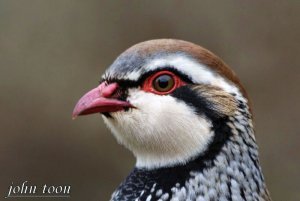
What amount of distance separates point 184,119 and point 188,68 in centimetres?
29

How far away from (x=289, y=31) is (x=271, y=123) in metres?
1.52

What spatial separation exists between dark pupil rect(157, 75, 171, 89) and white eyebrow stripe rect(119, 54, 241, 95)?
0.07 meters

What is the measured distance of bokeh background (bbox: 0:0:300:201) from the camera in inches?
433

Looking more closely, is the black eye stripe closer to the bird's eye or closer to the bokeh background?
the bird's eye

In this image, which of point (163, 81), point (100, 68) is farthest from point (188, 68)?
point (100, 68)

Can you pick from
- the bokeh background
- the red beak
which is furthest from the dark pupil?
the bokeh background

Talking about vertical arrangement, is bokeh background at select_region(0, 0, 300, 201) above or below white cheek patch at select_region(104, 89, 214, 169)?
above

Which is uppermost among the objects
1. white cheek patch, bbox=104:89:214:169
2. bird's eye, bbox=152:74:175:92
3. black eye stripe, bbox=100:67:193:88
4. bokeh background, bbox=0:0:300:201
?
bokeh background, bbox=0:0:300:201

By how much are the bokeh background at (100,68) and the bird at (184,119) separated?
6.09m

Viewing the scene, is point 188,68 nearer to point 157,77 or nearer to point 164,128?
point 157,77

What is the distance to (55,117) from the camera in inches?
442

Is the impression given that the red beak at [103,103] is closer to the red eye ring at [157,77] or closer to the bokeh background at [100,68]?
the red eye ring at [157,77]

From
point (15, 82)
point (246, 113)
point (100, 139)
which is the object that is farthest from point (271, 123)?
point (246, 113)

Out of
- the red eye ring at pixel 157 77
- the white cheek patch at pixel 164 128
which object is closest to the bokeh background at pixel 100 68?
the white cheek patch at pixel 164 128
